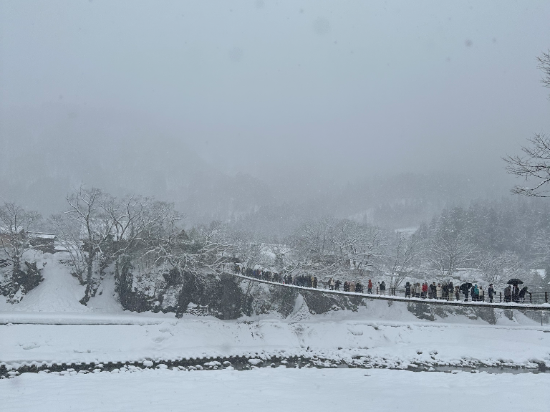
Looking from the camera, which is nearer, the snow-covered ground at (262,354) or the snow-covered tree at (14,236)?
the snow-covered ground at (262,354)

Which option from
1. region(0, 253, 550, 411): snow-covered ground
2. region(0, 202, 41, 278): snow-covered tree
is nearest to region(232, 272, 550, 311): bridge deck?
region(0, 253, 550, 411): snow-covered ground

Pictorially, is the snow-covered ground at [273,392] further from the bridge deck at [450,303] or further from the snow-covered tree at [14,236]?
the snow-covered tree at [14,236]

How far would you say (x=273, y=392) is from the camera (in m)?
14.0

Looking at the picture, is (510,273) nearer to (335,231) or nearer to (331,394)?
(335,231)

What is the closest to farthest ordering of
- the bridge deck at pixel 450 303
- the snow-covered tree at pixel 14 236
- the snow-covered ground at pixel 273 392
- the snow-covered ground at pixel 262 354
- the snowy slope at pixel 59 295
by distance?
the snow-covered ground at pixel 273 392, the snow-covered ground at pixel 262 354, the bridge deck at pixel 450 303, the snowy slope at pixel 59 295, the snow-covered tree at pixel 14 236

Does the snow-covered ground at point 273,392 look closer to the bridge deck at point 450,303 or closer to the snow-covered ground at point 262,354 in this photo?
the snow-covered ground at point 262,354

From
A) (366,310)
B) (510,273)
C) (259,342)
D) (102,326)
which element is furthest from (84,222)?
(510,273)

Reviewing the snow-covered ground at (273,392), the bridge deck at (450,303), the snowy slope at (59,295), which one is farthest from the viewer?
the snowy slope at (59,295)

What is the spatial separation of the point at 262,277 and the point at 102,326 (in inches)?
689

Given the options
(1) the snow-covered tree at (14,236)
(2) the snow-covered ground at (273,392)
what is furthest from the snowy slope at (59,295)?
(2) the snow-covered ground at (273,392)

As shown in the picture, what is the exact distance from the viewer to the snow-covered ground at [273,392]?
1175cm

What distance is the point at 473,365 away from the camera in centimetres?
2412

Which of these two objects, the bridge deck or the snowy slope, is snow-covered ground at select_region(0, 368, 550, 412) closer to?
the bridge deck

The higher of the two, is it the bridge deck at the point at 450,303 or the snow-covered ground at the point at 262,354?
the bridge deck at the point at 450,303
